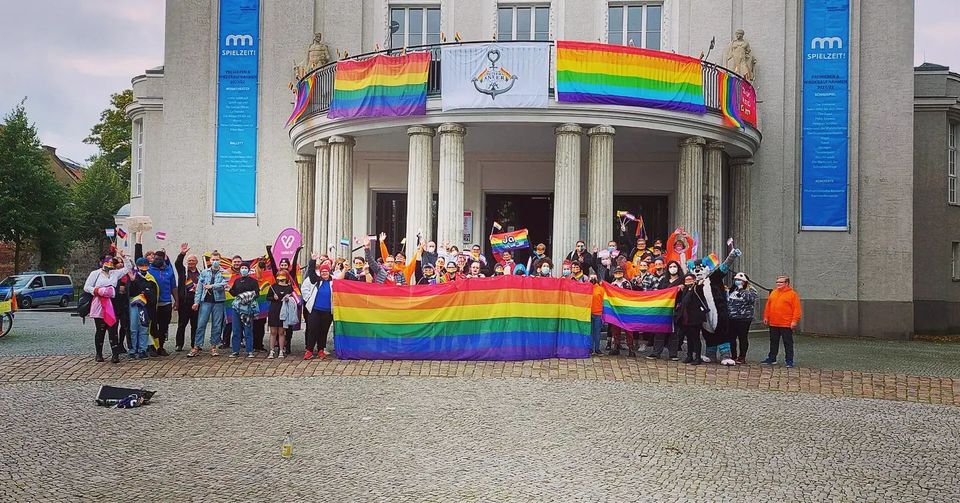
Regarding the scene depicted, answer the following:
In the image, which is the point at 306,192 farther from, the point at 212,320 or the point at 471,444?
the point at 471,444

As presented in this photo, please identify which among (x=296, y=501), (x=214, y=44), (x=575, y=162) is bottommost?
(x=296, y=501)

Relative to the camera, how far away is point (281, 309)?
13.2 m

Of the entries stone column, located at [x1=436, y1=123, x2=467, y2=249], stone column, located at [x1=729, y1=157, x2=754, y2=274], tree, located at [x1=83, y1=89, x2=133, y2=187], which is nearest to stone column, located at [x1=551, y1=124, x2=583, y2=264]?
stone column, located at [x1=436, y1=123, x2=467, y2=249]

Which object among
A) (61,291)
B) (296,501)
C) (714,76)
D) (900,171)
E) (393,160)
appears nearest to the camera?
(296,501)

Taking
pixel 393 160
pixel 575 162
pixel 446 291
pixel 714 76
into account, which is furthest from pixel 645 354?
pixel 393 160

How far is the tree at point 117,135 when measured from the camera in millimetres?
54219

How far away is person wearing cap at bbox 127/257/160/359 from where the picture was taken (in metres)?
13.2

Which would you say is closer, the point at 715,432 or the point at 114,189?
the point at 715,432

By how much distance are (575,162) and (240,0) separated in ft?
43.3

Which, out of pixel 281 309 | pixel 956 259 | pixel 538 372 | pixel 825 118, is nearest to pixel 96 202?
pixel 281 309

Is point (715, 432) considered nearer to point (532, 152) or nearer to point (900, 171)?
point (532, 152)

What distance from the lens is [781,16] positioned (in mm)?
22562

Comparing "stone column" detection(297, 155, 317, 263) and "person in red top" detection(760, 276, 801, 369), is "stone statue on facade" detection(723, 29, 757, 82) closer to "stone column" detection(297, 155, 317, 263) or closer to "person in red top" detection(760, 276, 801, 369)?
"person in red top" detection(760, 276, 801, 369)

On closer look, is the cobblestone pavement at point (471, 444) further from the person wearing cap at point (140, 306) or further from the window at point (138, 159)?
the window at point (138, 159)
